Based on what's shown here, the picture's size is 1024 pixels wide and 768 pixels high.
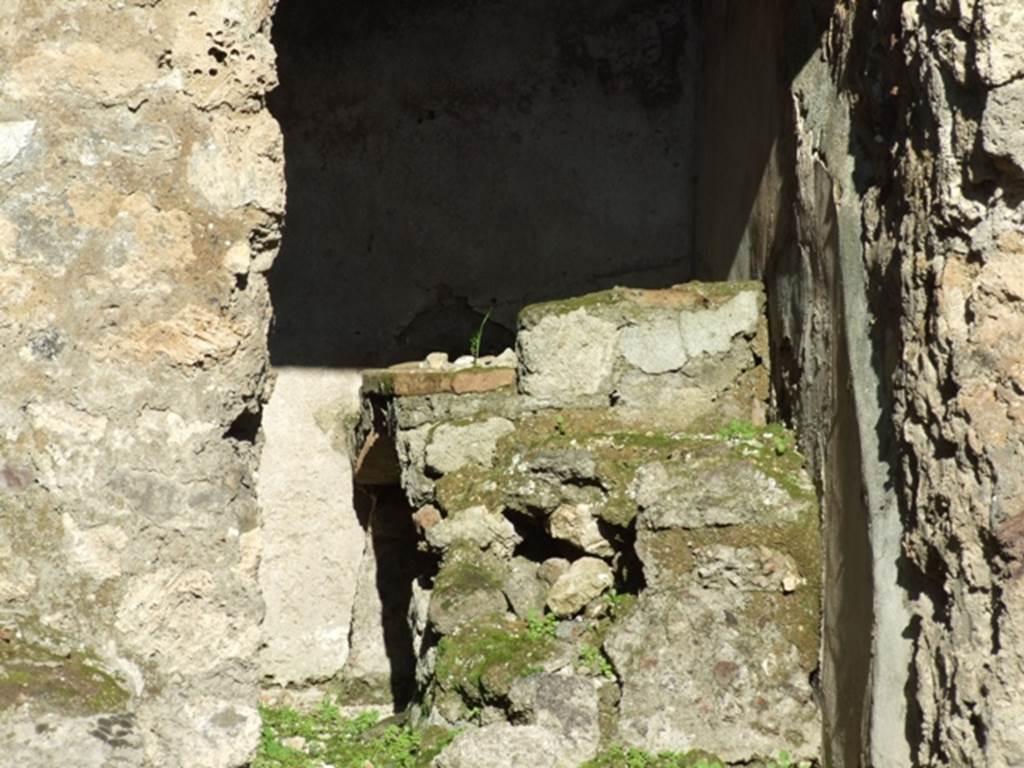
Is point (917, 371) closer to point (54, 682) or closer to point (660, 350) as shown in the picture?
point (660, 350)

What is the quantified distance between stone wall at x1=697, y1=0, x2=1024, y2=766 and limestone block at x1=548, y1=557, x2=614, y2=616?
734 millimetres

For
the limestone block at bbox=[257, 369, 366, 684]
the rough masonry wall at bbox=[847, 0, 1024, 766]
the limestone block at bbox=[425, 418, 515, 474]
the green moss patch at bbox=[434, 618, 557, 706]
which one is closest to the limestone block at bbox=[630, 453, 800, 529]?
the green moss patch at bbox=[434, 618, 557, 706]

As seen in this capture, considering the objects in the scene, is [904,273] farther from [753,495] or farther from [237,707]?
[237,707]

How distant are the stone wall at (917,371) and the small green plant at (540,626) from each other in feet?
2.92

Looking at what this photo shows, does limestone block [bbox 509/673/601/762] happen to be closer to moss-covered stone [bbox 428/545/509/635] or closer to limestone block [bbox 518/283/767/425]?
moss-covered stone [bbox 428/545/509/635]

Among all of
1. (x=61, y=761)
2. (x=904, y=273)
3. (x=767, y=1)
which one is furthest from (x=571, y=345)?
(x=61, y=761)

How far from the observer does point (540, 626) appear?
5.35 m

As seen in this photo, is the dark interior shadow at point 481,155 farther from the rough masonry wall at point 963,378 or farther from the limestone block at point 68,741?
the limestone block at point 68,741

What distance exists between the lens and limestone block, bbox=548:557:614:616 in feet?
17.5

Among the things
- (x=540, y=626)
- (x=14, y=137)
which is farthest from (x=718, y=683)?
(x=14, y=137)

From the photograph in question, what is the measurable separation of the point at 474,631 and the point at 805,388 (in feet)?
4.01

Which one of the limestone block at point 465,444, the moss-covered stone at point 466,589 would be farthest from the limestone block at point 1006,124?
the limestone block at point 465,444

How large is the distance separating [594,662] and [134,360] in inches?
83.3

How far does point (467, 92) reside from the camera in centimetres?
755
